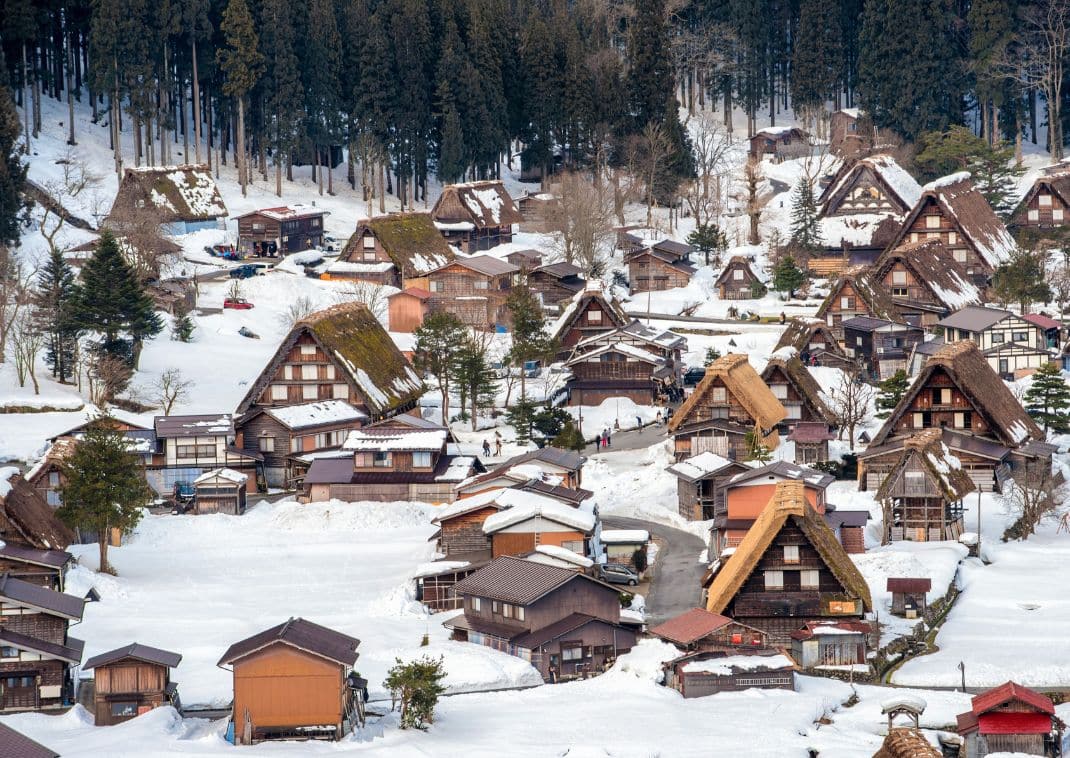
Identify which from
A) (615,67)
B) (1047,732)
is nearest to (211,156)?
(615,67)

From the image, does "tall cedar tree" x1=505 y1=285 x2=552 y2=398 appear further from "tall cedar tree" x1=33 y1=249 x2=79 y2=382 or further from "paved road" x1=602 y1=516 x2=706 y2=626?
"tall cedar tree" x1=33 y1=249 x2=79 y2=382

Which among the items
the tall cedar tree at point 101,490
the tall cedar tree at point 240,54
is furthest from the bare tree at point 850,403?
the tall cedar tree at point 240,54

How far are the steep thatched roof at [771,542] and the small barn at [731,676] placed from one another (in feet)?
9.82

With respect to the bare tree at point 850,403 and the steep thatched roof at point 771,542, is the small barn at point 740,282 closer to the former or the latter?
the bare tree at point 850,403

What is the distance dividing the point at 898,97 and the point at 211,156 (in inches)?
1358

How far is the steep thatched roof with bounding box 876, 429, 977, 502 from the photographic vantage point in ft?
168

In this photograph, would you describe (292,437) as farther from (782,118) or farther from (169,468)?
(782,118)

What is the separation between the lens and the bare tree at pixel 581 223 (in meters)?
82.1

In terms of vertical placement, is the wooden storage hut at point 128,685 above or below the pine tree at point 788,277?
below

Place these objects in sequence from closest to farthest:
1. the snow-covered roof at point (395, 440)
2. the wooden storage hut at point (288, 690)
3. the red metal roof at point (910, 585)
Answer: the wooden storage hut at point (288, 690), the red metal roof at point (910, 585), the snow-covered roof at point (395, 440)

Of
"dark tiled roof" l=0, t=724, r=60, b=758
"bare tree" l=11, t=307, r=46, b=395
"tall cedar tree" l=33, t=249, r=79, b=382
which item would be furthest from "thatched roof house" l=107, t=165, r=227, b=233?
"dark tiled roof" l=0, t=724, r=60, b=758

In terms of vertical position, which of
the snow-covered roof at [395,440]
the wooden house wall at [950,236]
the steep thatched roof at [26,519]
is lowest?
the steep thatched roof at [26,519]

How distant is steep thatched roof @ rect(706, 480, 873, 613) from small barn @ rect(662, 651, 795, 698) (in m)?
2.99

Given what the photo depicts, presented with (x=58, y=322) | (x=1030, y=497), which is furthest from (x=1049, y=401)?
(x=58, y=322)
